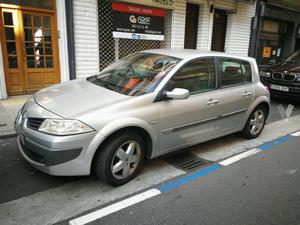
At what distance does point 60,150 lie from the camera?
9.34ft

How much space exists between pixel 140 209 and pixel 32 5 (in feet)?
20.0

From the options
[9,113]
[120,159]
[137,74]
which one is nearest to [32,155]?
[120,159]

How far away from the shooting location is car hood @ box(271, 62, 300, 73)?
7.89 metres

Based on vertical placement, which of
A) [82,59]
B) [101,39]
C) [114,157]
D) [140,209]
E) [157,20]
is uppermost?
[157,20]

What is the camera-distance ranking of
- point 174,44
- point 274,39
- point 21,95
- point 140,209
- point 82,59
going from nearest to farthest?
point 140,209 < point 21,95 < point 82,59 < point 174,44 < point 274,39

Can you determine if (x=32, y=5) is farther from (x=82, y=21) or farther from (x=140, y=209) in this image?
(x=140, y=209)

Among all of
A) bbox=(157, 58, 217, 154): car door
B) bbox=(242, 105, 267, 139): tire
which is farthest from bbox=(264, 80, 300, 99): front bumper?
bbox=(157, 58, 217, 154): car door

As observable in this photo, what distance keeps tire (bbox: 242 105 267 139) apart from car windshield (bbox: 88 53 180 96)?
2084 millimetres

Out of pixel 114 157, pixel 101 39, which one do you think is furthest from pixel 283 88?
pixel 114 157

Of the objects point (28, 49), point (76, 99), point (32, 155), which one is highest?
point (28, 49)

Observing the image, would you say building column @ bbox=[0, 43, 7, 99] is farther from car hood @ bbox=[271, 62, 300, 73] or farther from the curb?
car hood @ bbox=[271, 62, 300, 73]

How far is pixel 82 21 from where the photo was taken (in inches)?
289

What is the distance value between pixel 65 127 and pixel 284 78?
7.13 meters

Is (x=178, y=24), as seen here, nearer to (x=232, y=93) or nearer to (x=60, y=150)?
(x=232, y=93)
